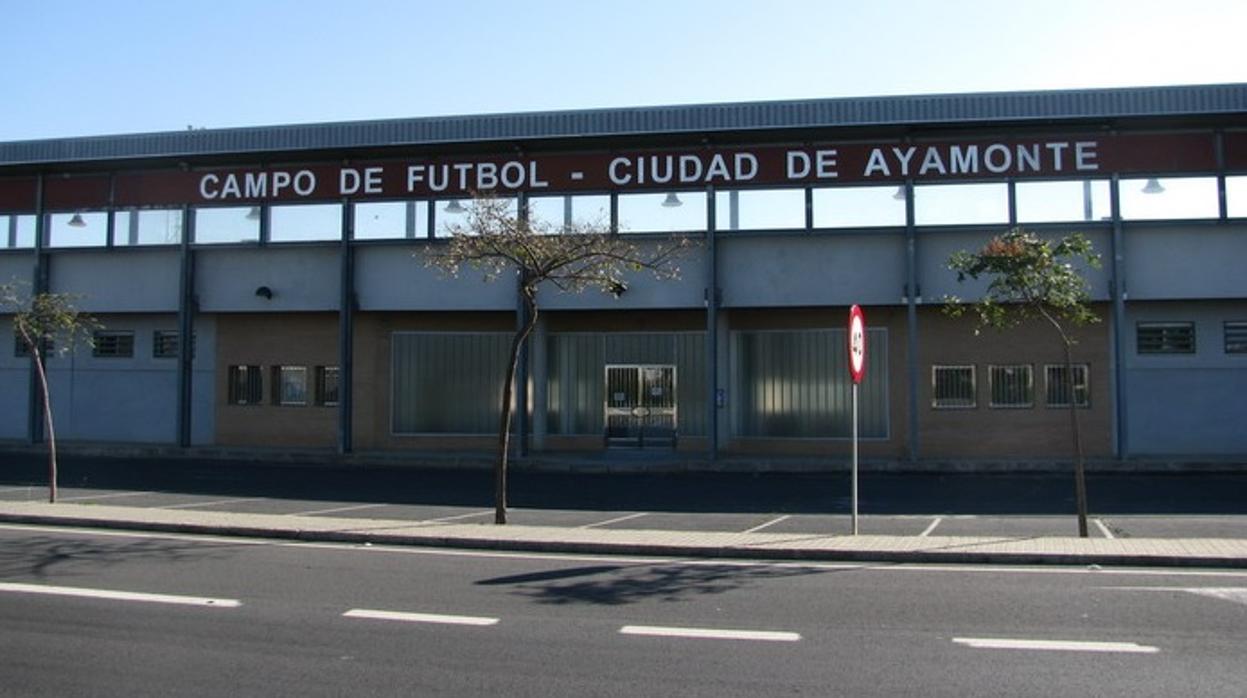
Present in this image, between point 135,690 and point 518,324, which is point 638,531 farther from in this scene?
point 518,324

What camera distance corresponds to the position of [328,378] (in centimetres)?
2709

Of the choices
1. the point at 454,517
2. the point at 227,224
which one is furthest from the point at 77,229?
the point at 454,517

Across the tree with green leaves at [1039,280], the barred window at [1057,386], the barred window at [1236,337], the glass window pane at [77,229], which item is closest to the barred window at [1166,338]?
the barred window at [1236,337]

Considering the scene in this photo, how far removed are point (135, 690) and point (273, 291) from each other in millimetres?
21736

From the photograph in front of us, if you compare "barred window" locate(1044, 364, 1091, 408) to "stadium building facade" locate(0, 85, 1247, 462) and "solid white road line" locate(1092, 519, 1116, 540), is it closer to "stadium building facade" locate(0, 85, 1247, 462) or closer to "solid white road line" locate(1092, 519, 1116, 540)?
"stadium building facade" locate(0, 85, 1247, 462)

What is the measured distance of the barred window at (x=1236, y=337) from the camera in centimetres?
2328

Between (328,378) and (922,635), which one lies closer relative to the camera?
(922,635)

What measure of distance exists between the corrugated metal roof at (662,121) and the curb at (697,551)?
13.6 metres

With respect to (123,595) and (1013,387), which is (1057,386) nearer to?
(1013,387)

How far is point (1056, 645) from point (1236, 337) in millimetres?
19315

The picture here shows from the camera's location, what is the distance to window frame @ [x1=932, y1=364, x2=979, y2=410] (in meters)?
24.0

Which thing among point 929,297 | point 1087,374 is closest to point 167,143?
point 929,297

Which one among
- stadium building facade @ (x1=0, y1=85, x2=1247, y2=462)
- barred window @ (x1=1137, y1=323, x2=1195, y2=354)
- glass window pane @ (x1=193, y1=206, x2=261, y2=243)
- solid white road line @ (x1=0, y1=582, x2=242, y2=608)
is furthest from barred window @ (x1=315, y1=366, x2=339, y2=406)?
barred window @ (x1=1137, y1=323, x2=1195, y2=354)

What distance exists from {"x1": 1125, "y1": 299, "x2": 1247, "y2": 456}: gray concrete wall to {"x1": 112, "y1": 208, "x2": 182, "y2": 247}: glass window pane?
23.5m
